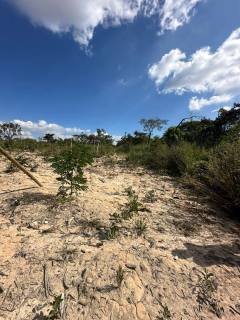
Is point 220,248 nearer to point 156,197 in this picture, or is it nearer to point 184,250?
point 184,250

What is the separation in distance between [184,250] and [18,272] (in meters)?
1.65

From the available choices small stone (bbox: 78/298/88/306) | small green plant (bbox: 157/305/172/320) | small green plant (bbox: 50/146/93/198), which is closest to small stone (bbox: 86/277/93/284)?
small stone (bbox: 78/298/88/306)

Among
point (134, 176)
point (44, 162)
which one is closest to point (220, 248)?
point (134, 176)

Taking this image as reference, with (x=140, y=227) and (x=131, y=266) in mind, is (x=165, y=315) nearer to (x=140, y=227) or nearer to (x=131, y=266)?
(x=131, y=266)

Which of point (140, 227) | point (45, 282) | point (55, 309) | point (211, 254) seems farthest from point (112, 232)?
point (55, 309)

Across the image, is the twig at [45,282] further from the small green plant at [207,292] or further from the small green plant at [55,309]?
the small green plant at [207,292]

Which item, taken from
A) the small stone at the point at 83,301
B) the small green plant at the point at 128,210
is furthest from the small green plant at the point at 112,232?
the small stone at the point at 83,301

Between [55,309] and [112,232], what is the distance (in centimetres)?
118

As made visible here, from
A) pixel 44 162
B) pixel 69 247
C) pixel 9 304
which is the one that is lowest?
pixel 9 304

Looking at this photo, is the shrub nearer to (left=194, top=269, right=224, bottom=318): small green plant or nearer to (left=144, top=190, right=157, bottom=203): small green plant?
(left=144, top=190, right=157, bottom=203): small green plant

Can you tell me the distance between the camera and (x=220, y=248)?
2936mm

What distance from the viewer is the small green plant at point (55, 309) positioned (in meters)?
1.86

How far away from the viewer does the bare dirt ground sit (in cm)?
202

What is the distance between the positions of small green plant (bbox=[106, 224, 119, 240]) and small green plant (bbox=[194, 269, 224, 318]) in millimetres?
985
